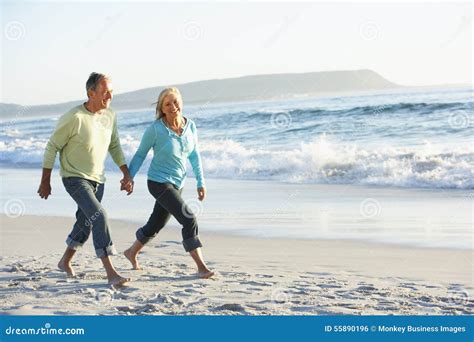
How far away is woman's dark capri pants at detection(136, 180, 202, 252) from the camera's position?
547 cm

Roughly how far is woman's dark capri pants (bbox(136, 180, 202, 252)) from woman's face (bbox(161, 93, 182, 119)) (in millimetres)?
559

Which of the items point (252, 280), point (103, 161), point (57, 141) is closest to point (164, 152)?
point (103, 161)

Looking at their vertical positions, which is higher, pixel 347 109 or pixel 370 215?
pixel 347 109

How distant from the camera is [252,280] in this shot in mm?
5609

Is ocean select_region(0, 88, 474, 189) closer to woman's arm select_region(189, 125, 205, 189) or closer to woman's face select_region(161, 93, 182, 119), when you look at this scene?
woman's arm select_region(189, 125, 205, 189)

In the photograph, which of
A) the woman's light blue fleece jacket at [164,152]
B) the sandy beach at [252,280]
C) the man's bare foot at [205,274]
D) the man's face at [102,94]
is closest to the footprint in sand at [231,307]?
the sandy beach at [252,280]

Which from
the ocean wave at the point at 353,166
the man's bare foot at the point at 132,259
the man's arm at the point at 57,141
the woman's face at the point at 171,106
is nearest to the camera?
the man's arm at the point at 57,141

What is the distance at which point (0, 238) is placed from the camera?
8094mm

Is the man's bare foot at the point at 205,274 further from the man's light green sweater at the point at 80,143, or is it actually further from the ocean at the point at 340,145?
the ocean at the point at 340,145

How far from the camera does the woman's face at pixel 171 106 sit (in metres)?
5.40

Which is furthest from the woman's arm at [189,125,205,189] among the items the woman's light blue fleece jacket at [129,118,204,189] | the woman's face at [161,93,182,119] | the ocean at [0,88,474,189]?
the ocean at [0,88,474,189]

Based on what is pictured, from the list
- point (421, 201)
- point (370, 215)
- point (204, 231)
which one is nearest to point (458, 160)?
point (421, 201)
